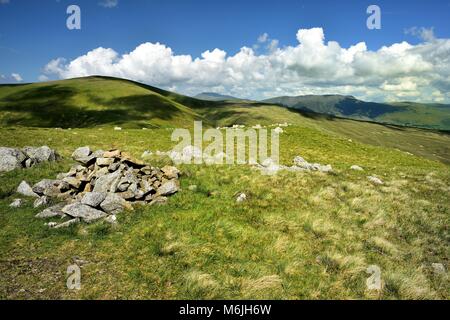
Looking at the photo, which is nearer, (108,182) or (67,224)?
(67,224)

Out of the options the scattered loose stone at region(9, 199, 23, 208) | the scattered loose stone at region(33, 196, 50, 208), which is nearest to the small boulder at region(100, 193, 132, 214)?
the scattered loose stone at region(33, 196, 50, 208)

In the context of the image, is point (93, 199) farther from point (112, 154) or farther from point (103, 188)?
point (112, 154)

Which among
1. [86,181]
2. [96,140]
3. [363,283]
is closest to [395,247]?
[363,283]

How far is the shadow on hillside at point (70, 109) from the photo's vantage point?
361ft

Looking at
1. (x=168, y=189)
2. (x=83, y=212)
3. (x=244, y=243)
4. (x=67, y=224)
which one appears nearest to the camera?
(x=244, y=243)

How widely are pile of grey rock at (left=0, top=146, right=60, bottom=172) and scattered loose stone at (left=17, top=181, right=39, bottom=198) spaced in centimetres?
349

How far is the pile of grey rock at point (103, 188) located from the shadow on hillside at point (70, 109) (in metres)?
89.9

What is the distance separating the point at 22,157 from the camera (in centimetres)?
2206

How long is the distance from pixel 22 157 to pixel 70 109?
4519 inches

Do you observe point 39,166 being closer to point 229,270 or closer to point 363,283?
point 229,270

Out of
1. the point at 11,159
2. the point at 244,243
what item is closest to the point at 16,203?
the point at 11,159

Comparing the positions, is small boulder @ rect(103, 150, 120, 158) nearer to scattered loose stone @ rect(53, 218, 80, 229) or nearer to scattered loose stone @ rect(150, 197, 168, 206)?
scattered loose stone @ rect(150, 197, 168, 206)

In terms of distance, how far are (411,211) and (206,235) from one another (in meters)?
13.2

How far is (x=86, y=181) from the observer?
18.5 m
